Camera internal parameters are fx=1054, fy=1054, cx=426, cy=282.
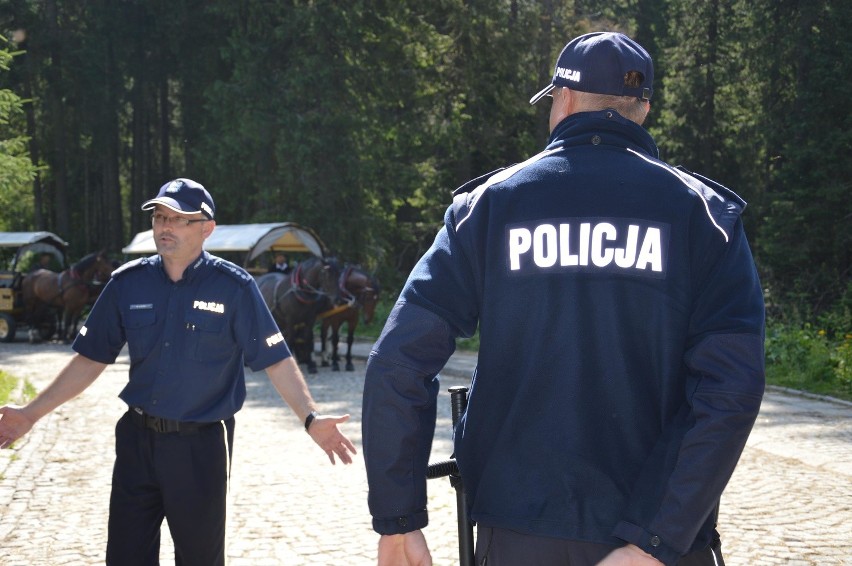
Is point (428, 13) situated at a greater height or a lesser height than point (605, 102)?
greater

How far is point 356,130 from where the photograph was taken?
35594 millimetres

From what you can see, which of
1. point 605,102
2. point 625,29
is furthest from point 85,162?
point 605,102

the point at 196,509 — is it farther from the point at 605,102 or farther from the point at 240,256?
the point at 240,256

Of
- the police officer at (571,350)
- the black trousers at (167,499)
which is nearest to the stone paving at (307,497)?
the black trousers at (167,499)

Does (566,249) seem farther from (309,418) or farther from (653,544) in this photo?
(309,418)

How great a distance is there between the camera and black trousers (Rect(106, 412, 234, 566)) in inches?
162

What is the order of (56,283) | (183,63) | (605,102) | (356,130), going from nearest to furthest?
(605,102), (56,283), (356,130), (183,63)

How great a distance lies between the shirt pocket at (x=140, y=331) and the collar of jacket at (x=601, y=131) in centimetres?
240

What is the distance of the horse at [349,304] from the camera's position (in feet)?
62.7

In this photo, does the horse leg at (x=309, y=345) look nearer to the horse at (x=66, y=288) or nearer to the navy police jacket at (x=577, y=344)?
the horse at (x=66, y=288)

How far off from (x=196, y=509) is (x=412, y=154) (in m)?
36.4

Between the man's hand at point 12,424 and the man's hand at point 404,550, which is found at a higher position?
the man's hand at point 404,550

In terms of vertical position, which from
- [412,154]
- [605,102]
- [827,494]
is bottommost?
[827,494]

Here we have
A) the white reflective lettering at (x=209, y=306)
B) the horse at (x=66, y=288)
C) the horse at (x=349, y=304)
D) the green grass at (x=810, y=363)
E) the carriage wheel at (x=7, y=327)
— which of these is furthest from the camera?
the carriage wheel at (x=7, y=327)
